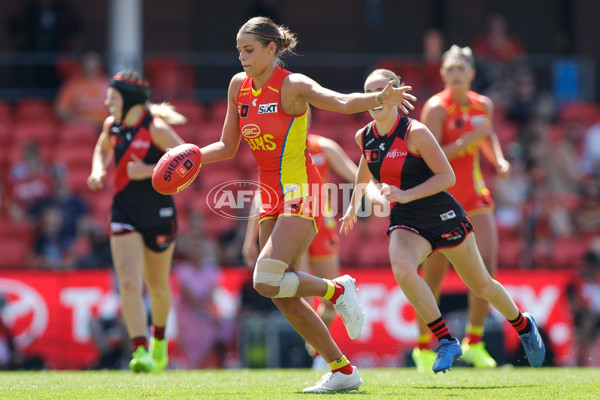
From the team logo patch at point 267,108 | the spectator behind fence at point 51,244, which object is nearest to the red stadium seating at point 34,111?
the spectator behind fence at point 51,244

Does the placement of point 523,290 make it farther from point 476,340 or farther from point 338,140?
point 338,140

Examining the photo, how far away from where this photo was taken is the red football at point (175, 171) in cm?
634

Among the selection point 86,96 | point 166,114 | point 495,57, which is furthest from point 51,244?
point 495,57

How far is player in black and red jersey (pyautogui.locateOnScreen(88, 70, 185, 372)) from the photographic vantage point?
27.3 feet

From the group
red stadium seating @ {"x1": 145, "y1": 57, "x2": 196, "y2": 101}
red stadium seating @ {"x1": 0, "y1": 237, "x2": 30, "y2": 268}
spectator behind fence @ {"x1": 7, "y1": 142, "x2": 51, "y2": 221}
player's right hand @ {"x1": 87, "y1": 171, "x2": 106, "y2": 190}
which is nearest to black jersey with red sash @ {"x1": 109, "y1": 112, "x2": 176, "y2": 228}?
player's right hand @ {"x1": 87, "y1": 171, "x2": 106, "y2": 190}

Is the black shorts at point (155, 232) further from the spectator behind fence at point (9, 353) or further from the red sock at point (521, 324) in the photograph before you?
the spectator behind fence at point (9, 353)

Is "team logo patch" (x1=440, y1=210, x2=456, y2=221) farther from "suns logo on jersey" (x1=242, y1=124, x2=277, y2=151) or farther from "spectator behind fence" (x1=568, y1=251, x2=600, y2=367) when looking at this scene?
"spectator behind fence" (x1=568, y1=251, x2=600, y2=367)

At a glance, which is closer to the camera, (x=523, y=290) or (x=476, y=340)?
(x=476, y=340)

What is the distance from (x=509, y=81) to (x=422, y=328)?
293 inches

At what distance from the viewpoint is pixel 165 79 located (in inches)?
615

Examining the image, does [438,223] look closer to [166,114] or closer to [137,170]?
[137,170]

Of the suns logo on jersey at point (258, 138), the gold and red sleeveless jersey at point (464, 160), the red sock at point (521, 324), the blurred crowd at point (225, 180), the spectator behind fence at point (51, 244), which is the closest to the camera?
the suns logo on jersey at point (258, 138)

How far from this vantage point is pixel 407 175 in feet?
22.9

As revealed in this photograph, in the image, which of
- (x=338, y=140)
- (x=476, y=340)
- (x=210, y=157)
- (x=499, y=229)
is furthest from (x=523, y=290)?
(x=210, y=157)
